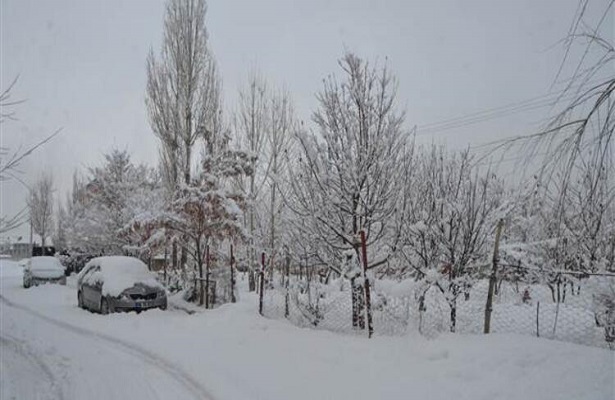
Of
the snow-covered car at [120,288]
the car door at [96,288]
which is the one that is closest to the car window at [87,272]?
the snow-covered car at [120,288]

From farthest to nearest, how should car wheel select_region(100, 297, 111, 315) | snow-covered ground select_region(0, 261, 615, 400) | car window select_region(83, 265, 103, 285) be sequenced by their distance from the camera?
car window select_region(83, 265, 103, 285) → car wheel select_region(100, 297, 111, 315) → snow-covered ground select_region(0, 261, 615, 400)

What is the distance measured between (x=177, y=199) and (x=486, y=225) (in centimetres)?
909

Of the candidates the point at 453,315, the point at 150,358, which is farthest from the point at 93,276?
the point at 453,315

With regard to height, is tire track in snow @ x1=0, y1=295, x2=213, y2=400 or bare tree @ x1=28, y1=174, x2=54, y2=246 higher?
bare tree @ x1=28, y1=174, x2=54, y2=246

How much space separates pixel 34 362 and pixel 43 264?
59.2ft

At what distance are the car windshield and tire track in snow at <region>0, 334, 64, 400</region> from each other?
48.0 ft

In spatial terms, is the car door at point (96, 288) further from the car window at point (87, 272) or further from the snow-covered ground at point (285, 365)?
the snow-covered ground at point (285, 365)

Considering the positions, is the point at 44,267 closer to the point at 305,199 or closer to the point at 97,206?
the point at 97,206

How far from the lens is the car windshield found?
23578 millimetres

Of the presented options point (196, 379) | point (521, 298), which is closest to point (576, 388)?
point (196, 379)

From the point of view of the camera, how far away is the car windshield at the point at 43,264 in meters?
23.6

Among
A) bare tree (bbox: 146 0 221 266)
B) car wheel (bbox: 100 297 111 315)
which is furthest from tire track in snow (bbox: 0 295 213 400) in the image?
bare tree (bbox: 146 0 221 266)

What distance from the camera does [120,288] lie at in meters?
13.1

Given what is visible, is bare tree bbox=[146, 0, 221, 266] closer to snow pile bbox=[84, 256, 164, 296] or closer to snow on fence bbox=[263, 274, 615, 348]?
snow pile bbox=[84, 256, 164, 296]
